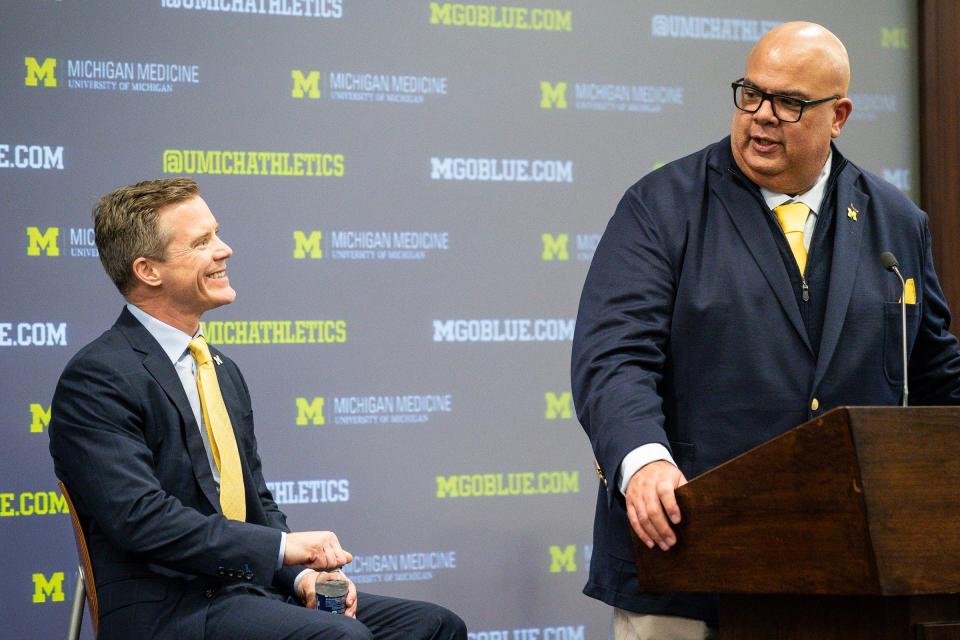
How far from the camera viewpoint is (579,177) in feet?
14.8

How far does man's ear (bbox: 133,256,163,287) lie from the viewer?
2.79m

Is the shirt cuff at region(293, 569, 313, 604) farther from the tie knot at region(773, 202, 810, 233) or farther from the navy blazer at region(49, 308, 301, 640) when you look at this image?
the tie knot at region(773, 202, 810, 233)

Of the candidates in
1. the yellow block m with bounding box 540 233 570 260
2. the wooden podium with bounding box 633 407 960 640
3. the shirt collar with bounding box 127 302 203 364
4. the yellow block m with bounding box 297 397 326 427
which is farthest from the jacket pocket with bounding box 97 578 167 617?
the yellow block m with bounding box 540 233 570 260

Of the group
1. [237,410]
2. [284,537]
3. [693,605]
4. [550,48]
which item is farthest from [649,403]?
[550,48]

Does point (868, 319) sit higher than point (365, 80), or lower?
lower

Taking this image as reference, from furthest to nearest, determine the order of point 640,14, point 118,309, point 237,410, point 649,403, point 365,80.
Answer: point 640,14 < point 365,80 < point 118,309 < point 237,410 < point 649,403

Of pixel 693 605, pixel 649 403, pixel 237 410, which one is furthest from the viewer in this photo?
pixel 237 410

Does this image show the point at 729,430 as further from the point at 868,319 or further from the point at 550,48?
the point at 550,48

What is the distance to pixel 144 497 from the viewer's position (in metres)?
2.49

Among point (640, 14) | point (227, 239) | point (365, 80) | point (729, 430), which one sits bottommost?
point (729, 430)

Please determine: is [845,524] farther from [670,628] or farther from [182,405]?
[182,405]

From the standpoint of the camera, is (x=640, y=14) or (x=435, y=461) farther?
(x=640, y=14)

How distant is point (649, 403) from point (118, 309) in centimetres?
259

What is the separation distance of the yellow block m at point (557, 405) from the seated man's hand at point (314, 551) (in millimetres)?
1831
